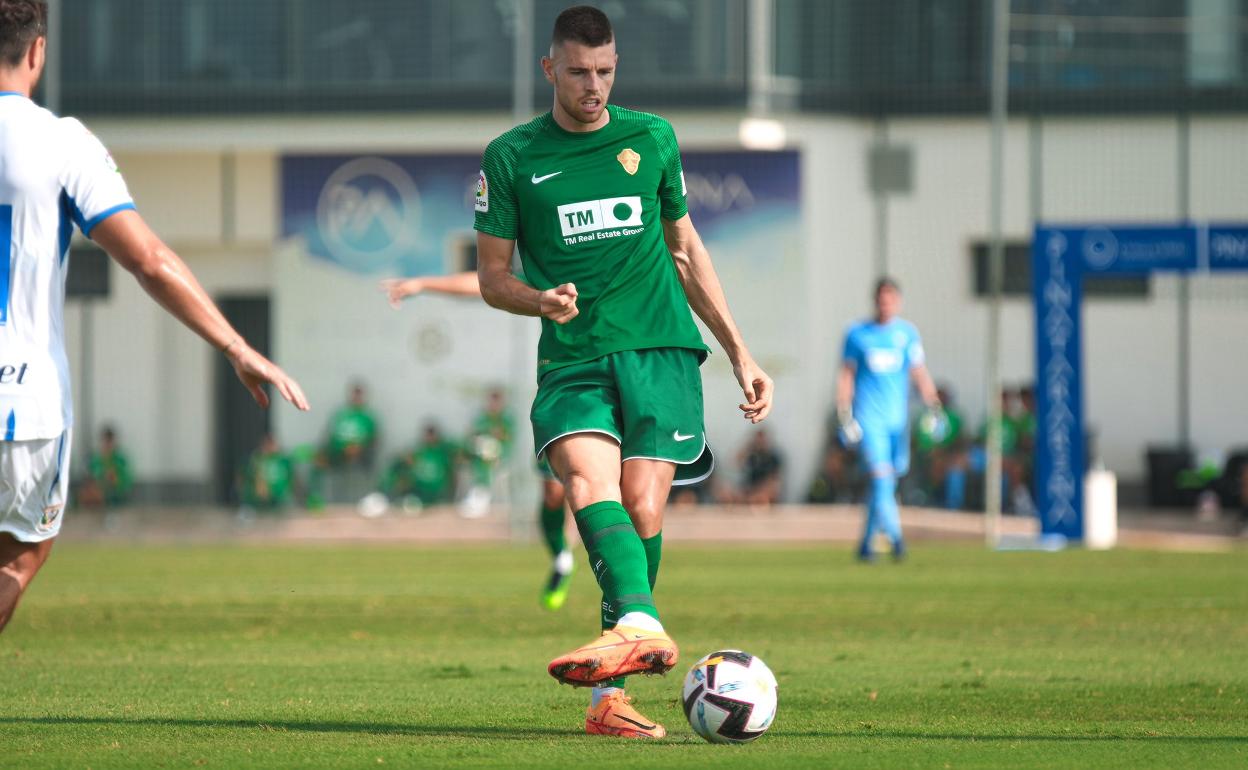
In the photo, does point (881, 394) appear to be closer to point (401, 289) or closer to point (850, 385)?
point (850, 385)

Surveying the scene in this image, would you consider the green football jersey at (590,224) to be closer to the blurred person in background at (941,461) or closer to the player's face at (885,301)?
the player's face at (885,301)

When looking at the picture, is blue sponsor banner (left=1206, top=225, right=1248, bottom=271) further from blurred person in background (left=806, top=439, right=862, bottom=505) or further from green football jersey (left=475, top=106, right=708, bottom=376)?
green football jersey (left=475, top=106, right=708, bottom=376)

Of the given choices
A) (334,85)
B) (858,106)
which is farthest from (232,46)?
(858,106)

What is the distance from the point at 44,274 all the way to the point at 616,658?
1985 mm

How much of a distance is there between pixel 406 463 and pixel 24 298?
2418cm

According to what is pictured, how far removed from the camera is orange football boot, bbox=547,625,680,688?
5801 mm

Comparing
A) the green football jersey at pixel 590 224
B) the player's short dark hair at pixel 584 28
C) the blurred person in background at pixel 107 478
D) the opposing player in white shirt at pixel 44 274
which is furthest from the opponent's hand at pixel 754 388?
the blurred person in background at pixel 107 478

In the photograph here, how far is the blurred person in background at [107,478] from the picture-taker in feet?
96.5

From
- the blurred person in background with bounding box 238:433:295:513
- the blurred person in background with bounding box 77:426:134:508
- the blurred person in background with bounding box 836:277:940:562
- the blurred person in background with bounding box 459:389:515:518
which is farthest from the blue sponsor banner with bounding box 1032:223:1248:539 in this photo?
the blurred person in background with bounding box 77:426:134:508

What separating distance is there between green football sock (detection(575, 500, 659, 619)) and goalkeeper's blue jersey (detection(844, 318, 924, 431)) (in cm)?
1199

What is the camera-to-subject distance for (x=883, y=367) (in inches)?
715

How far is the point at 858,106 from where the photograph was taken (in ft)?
96.9

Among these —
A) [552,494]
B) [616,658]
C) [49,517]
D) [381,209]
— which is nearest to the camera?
[49,517]

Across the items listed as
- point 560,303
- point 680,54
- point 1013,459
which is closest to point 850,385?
point 1013,459
